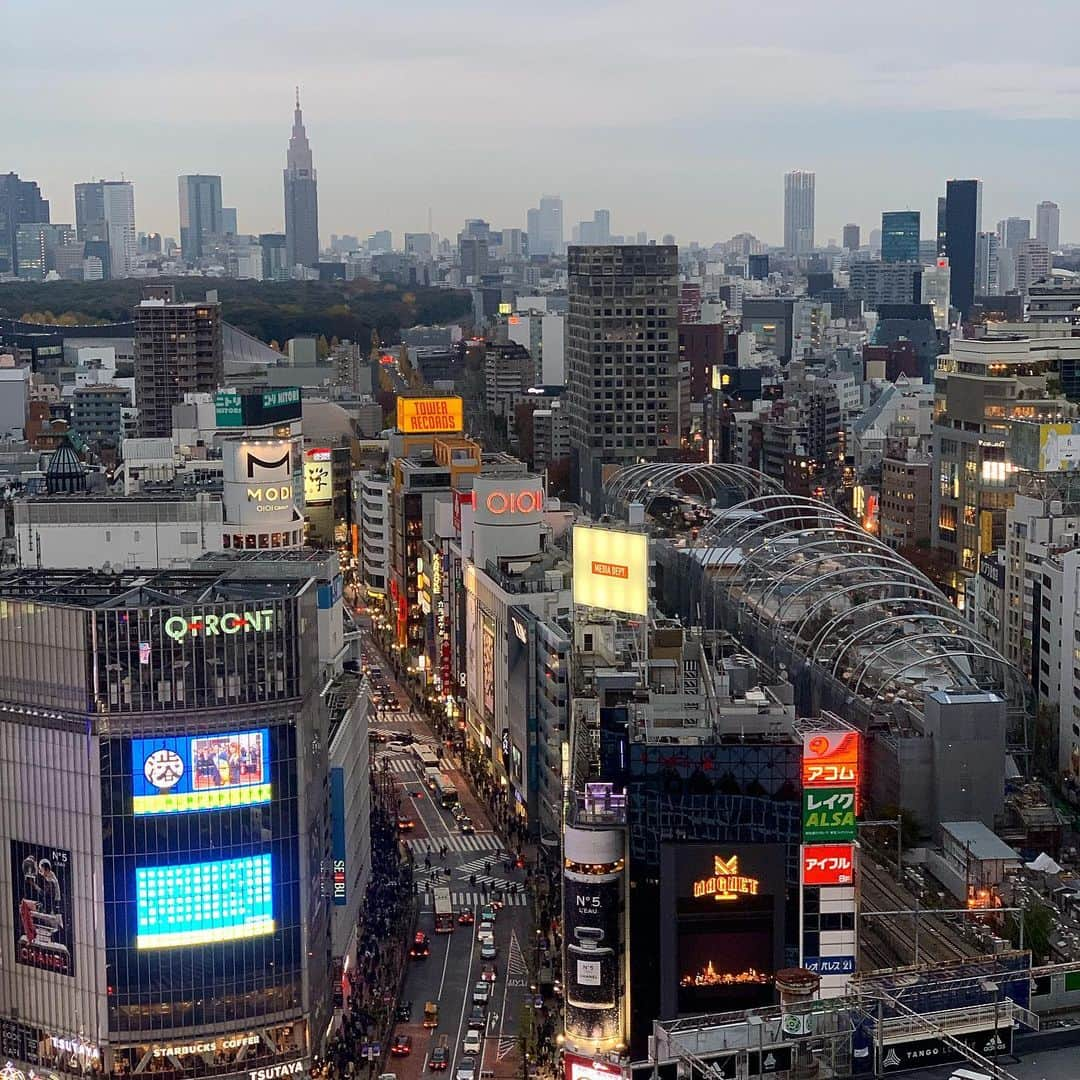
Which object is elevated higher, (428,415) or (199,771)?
(428,415)

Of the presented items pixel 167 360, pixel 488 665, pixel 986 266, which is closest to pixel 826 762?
pixel 488 665

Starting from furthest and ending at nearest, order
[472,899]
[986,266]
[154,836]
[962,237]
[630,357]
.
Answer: [986,266], [962,237], [630,357], [472,899], [154,836]

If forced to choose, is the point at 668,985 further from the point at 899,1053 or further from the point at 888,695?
the point at 888,695

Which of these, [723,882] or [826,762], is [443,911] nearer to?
[723,882]

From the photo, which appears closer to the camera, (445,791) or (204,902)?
(204,902)

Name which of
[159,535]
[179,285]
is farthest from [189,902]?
[179,285]

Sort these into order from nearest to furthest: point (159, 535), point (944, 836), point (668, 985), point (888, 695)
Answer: point (668, 985) → point (944, 836) → point (888, 695) → point (159, 535)

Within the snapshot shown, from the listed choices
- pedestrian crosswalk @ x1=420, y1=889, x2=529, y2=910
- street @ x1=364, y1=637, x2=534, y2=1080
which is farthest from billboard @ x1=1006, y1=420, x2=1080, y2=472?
pedestrian crosswalk @ x1=420, y1=889, x2=529, y2=910
